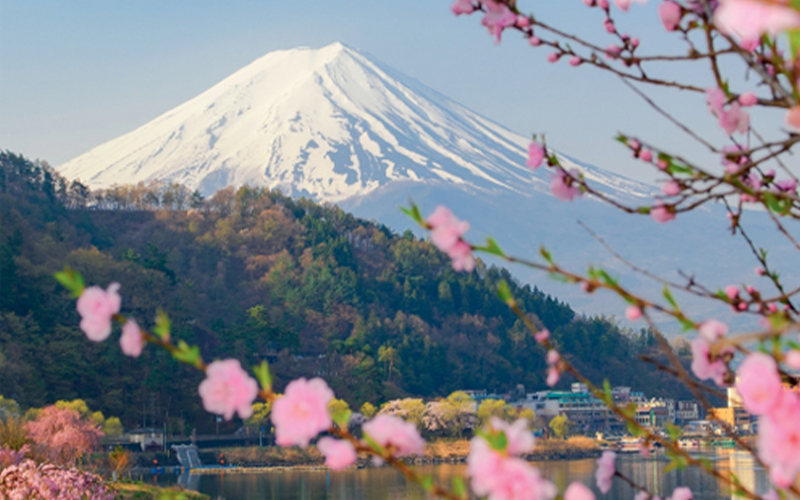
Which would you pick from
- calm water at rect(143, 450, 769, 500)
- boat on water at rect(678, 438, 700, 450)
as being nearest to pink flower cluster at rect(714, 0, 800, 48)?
calm water at rect(143, 450, 769, 500)

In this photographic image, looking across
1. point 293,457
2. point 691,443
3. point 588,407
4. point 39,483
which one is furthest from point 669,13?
point 588,407

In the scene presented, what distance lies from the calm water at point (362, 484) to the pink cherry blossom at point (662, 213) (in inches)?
919

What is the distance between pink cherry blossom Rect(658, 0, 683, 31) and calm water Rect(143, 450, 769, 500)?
23424 mm

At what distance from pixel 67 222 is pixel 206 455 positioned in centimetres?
2541

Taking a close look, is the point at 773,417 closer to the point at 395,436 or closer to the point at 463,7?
the point at 395,436

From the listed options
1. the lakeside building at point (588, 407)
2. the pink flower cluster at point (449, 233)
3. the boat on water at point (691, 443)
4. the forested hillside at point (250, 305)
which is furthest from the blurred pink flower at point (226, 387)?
the lakeside building at point (588, 407)

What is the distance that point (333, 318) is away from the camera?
66875mm

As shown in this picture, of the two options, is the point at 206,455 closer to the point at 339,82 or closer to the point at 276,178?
the point at 276,178

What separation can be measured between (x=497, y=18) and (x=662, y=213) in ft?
1.89

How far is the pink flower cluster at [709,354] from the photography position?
153 centimetres

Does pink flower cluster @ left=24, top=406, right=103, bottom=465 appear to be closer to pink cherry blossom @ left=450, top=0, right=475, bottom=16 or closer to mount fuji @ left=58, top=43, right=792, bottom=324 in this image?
pink cherry blossom @ left=450, top=0, right=475, bottom=16

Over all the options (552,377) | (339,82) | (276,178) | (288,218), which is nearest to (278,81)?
(339,82)

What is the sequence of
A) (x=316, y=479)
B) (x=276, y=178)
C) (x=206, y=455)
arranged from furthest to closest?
(x=276, y=178), (x=206, y=455), (x=316, y=479)

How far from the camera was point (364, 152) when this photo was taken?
190000 mm
